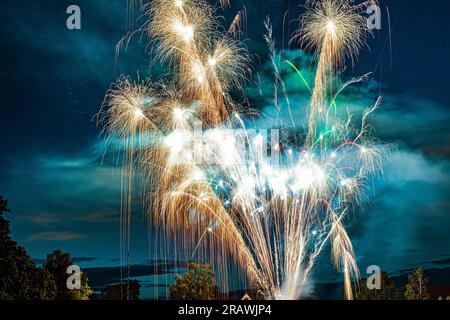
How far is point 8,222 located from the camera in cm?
2767

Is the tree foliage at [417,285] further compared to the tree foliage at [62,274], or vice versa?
the tree foliage at [417,285]

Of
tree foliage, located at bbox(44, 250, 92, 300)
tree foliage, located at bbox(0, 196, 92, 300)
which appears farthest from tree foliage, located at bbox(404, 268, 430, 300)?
tree foliage, located at bbox(0, 196, 92, 300)

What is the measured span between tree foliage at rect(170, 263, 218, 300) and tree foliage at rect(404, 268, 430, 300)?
19456 mm

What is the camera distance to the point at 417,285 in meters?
50.7

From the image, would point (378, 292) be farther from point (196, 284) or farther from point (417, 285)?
point (196, 284)

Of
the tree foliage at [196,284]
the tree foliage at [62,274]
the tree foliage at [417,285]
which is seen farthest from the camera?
the tree foliage at [417,285]

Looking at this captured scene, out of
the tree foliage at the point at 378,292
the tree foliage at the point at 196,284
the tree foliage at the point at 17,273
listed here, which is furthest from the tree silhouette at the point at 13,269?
the tree foliage at the point at 378,292

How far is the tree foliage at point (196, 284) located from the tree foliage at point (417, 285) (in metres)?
19.5

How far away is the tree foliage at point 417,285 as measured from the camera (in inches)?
1969

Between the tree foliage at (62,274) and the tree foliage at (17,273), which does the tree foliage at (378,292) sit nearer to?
the tree foliage at (62,274)

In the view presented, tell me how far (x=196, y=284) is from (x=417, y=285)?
21.8 m
